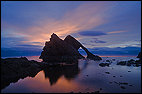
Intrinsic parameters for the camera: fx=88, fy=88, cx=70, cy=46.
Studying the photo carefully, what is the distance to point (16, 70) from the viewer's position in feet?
111

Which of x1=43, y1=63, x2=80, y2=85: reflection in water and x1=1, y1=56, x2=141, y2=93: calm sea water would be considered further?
x1=43, y1=63, x2=80, y2=85: reflection in water

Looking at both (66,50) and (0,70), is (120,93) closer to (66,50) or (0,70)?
(0,70)

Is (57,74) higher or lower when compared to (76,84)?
lower

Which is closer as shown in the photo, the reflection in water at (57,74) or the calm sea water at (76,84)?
the calm sea water at (76,84)

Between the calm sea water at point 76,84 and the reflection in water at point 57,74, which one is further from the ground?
the calm sea water at point 76,84

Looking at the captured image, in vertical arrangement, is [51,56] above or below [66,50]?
below

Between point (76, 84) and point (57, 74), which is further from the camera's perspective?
point (57, 74)

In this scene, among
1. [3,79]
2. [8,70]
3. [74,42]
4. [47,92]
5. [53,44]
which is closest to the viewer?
[47,92]

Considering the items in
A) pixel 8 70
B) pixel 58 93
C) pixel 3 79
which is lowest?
pixel 58 93

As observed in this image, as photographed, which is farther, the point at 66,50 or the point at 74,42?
the point at 74,42

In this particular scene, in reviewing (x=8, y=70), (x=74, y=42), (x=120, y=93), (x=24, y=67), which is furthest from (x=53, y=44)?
(x=120, y=93)

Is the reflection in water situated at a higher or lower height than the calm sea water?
lower

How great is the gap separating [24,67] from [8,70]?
28.8ft

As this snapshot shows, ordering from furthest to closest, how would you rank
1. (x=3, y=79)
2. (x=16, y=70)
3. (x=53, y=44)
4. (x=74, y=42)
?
(x=74, y=42) < (x=53, y=44) < (x=16, y=70) < (x=3, y=79)
